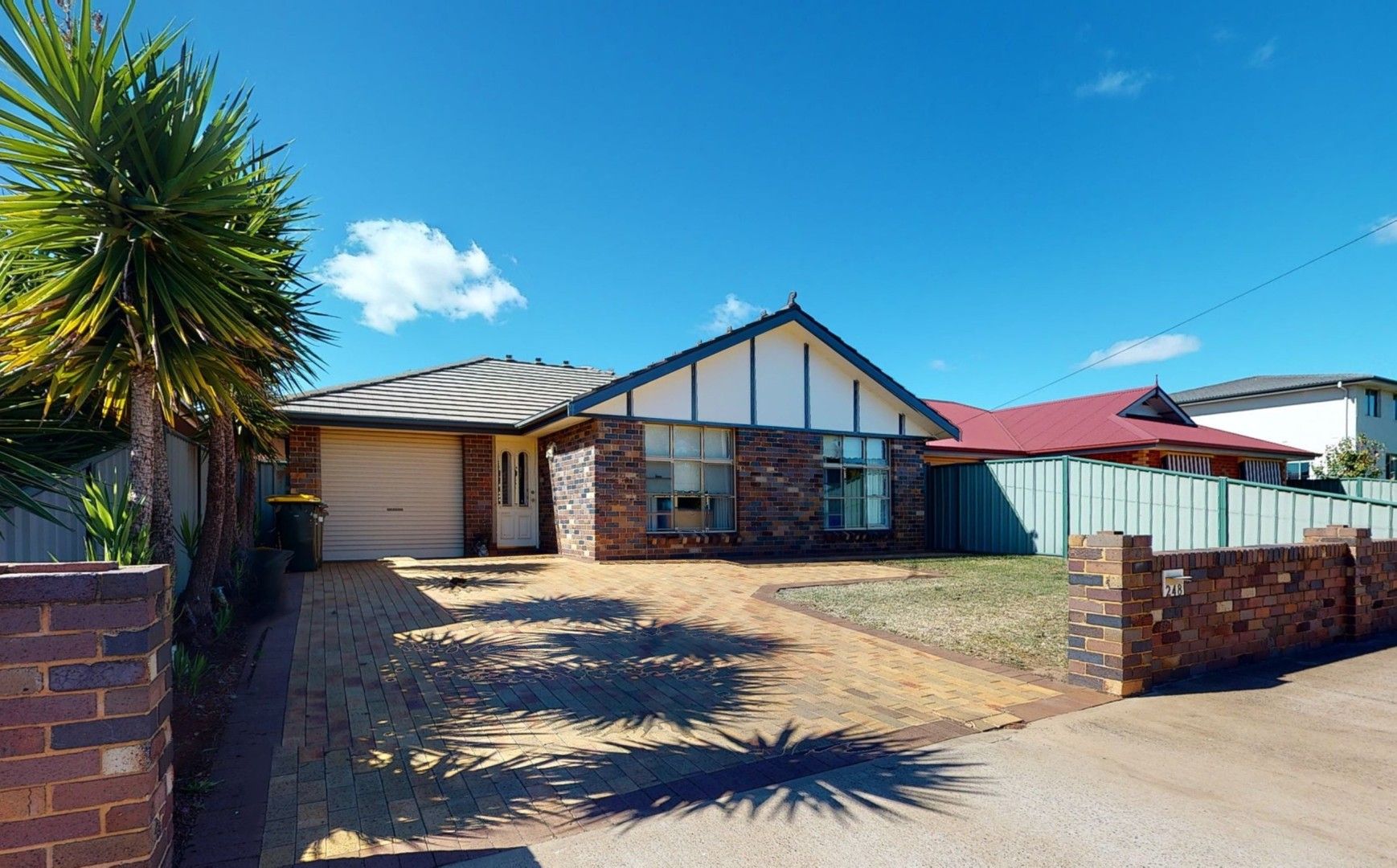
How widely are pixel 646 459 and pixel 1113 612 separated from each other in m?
8.72

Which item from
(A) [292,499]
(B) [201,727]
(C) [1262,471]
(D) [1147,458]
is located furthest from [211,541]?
(C) [1262,471]

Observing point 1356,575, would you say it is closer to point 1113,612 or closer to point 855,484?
point 1113,612

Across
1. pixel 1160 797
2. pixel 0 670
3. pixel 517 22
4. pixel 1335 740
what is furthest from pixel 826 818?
pixel 517 22

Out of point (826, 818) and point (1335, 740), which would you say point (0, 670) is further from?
point (1335, 740)

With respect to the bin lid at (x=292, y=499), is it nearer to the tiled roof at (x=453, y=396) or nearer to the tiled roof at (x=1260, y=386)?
the tiled roof at (x=453, y=396)

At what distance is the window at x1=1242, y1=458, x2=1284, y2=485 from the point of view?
19.9 meters

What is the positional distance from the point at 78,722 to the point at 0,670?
246 millimetres

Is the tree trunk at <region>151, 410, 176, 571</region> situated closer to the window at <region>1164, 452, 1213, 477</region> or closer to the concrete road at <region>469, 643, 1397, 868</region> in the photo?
the concrete road at <region>469, 643, 1397, 868</region>

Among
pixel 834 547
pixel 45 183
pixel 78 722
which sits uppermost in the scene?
pixel 45 183

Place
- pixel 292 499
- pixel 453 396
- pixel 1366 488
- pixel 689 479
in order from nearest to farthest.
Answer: pixel 292 499 → pixel 689 479 → pixel 453 396 → pixel 1366 488

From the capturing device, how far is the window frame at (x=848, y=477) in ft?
46.5

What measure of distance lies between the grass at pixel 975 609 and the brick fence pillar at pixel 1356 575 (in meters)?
2.33

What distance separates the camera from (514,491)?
14406mm

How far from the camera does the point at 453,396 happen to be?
14305 mm
